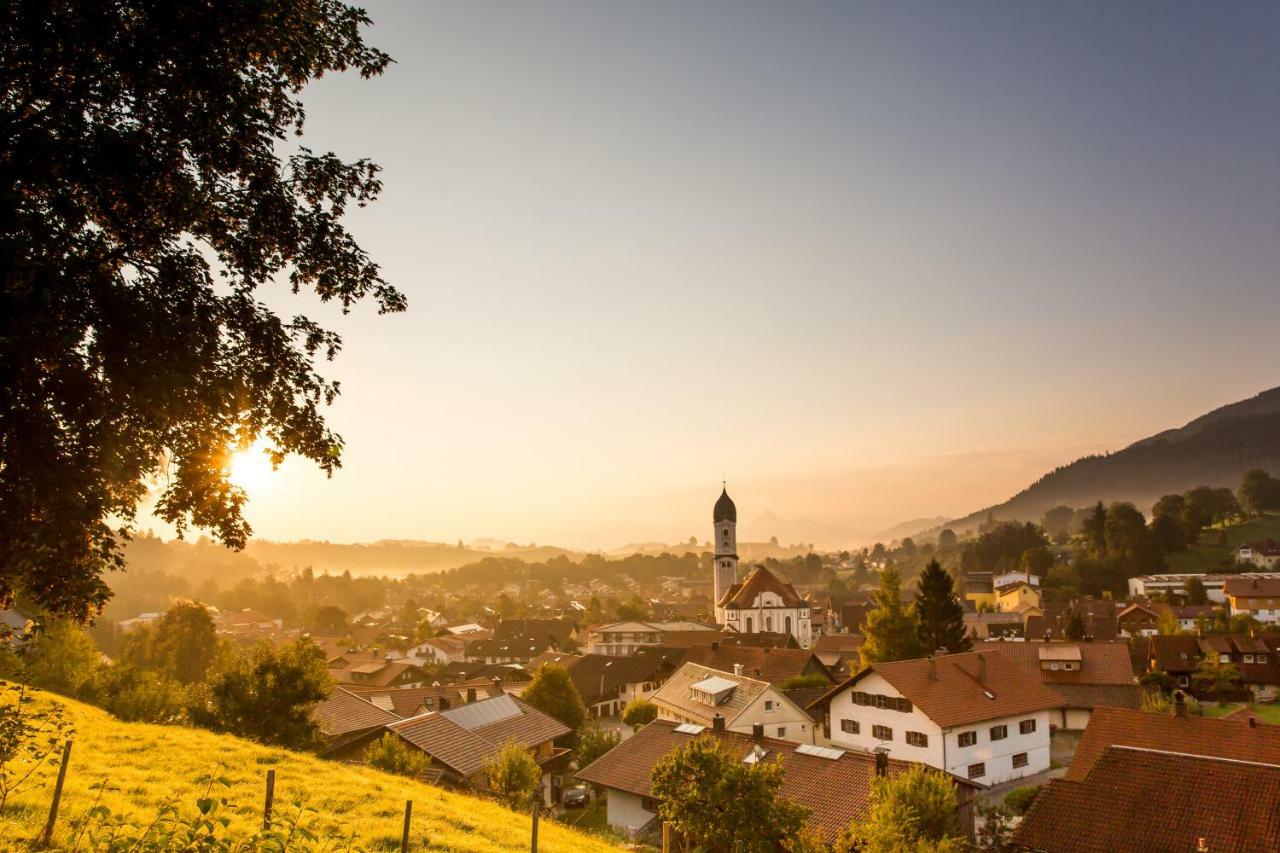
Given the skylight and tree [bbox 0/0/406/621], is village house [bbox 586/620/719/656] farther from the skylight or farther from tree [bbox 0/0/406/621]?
tree [bbox 0/0/406/621]

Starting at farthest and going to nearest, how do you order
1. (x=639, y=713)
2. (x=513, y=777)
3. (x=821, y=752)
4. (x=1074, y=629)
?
(x=1074, y=629) → (x=639, y=713) → (x=821, y=752) → (x=513, y=777)

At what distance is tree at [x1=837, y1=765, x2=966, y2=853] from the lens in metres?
16.6

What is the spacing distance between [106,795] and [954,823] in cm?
2106

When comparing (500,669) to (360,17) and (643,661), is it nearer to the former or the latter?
(643,661)

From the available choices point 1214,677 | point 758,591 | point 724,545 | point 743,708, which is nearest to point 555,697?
point 743,708

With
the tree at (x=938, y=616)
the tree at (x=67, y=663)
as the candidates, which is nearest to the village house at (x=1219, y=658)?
the tree at (x=938, y=616)

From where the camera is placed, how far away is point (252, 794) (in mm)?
17469

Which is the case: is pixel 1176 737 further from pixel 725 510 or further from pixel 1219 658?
pixel 725 510

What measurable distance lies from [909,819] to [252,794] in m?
15.4

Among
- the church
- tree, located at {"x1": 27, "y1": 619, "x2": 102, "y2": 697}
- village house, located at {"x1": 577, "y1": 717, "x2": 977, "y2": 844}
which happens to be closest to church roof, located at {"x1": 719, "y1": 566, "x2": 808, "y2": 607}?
the church

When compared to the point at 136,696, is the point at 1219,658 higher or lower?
lower

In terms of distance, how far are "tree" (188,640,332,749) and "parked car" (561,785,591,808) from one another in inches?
525

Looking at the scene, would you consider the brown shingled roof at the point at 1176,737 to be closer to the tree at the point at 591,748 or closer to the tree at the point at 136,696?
the tree at the point at 591,748

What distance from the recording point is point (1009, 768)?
38438mm
